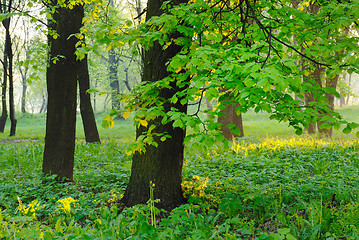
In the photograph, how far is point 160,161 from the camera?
408cm

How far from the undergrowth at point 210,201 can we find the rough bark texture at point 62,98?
423 millimetres

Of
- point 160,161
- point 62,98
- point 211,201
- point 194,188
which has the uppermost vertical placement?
point 62,98

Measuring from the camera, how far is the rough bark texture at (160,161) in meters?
4.06

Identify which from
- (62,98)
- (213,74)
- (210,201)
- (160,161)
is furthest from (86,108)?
(213,74)

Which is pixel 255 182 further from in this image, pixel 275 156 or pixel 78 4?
pixel 78 4

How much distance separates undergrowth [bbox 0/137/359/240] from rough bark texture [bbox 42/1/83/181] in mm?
423

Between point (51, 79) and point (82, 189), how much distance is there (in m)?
2.33

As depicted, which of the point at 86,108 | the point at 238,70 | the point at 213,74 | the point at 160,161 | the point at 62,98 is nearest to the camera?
the point at 238,70

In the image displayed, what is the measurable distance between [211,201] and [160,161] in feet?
3.43

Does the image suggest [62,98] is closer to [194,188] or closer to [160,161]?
[160,161]

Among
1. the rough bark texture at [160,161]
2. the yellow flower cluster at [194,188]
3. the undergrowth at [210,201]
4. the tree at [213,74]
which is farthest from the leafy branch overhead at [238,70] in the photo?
the yellow flower cluster at [194,188]

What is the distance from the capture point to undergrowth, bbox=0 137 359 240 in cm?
290

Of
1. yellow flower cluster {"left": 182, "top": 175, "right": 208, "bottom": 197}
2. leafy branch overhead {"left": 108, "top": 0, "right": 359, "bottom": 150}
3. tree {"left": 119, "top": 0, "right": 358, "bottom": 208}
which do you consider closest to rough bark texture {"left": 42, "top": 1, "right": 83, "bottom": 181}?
tree {"left": 119, "top": 0, "right": 358, "bottom": 208}

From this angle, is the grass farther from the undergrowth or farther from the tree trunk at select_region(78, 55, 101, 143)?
the tree trunk at select_region(78, 55, 101, 143)
